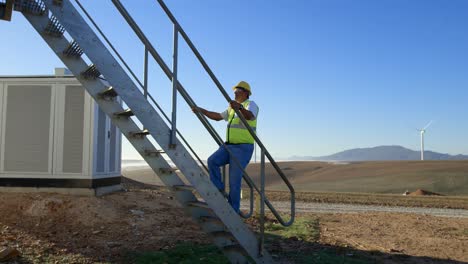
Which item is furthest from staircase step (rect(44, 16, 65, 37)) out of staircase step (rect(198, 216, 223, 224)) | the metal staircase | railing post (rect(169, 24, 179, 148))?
staircase step (rect(198, 216, 223, 224))

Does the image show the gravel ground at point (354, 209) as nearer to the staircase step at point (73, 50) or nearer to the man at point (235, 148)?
the man at point (235, 148)

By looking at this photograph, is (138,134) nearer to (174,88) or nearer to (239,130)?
(174,88)

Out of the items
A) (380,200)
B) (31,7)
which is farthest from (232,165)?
(380,200)

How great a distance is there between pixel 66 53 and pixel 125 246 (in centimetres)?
416

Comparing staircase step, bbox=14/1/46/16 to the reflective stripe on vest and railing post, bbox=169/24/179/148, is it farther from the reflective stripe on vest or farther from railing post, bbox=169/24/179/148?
the reflective stripe on vest

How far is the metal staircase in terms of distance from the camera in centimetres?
504

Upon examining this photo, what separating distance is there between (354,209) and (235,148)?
12.2 m

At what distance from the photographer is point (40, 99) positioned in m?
11.6

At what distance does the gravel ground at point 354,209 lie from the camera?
16.1 m

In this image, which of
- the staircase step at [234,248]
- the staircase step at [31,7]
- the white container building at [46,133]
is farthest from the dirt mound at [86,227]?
the staircase step at [31,7]

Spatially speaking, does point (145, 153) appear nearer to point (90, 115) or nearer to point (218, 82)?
point (218, 82)

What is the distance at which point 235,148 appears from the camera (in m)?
5.96

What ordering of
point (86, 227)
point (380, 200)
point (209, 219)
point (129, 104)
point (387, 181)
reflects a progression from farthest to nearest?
1. point (387, 181)
2. point (380, 200)
3. point (86, 227)
4. point (209, 219)
5. point (129, 104)

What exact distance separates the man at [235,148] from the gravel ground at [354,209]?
10.1 meters
